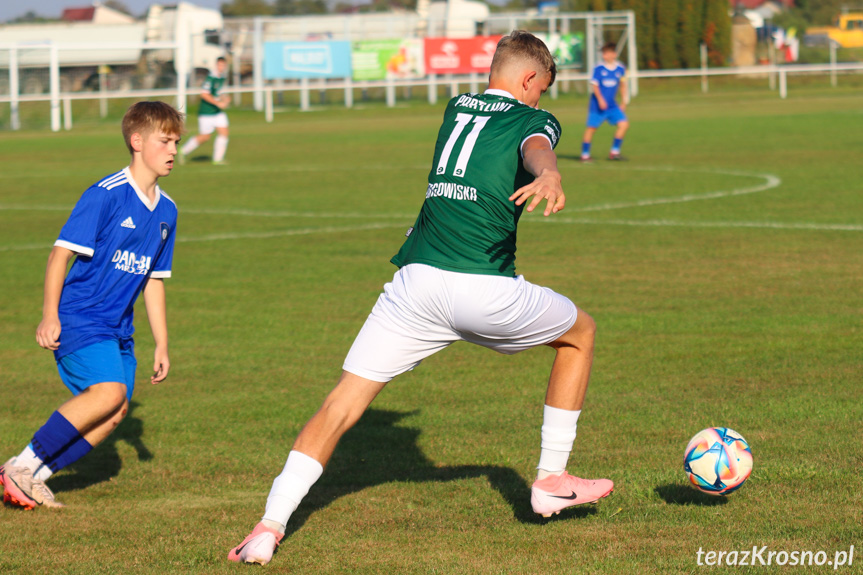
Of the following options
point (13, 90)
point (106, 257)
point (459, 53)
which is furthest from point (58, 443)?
point (459, 53)

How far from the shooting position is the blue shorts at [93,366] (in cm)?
497

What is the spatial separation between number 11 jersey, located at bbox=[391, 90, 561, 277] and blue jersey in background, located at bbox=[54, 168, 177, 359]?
1.53 m

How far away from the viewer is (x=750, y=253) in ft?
36.8

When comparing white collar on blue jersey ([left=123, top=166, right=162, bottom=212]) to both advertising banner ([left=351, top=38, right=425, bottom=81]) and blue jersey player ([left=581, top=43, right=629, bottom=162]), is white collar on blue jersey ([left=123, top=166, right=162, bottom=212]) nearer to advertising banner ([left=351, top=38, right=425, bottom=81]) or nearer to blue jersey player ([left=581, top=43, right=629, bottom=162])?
blue jersey player ([left=581, top=43, right=629, bottom=162])

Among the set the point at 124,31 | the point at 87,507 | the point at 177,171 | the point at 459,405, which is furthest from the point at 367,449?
the point at 124,31

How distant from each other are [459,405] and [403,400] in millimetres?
408

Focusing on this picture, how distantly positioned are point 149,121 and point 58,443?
1559 mm

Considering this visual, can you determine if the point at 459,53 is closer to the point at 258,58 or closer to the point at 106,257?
the point at 258,58

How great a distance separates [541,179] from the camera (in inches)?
150

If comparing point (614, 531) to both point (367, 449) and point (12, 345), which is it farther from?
point (12, 345)

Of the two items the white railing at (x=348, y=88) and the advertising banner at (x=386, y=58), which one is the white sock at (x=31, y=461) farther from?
the advertising banner at (x=386, y=58)

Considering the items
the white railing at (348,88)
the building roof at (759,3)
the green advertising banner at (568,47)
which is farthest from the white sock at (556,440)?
the building roof at (759,3)

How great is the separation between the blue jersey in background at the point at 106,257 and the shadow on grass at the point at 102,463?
863 mm

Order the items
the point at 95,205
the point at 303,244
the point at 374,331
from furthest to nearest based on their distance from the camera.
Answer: the point at 303,244
the point at 95,205
the point at 374,331
